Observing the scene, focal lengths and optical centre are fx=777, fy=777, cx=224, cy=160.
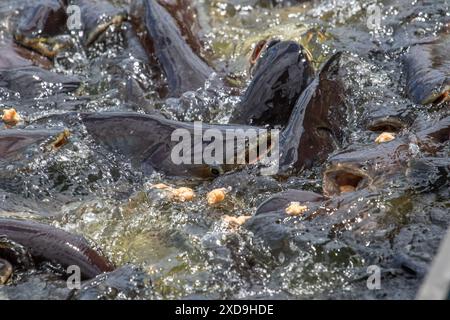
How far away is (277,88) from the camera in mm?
4914

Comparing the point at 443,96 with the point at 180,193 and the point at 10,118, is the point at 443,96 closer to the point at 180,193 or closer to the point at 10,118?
the point at 180,193

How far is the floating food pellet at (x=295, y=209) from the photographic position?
12.6 ft

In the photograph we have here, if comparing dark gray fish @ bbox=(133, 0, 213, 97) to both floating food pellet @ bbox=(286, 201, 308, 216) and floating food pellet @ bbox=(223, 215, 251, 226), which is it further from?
floating food pellet @ bbox=(286, 201, 308, 216)

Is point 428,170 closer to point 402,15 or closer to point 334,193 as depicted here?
point 334,193

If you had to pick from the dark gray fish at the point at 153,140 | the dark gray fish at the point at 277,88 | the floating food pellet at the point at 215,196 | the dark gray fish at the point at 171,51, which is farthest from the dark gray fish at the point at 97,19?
the floating food pellet at the point at 215,196

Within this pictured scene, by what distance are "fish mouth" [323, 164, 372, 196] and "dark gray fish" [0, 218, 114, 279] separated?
47.1 inches

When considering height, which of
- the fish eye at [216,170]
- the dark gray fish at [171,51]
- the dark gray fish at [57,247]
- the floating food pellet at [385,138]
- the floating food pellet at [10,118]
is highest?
the dark gray fish at [171,51]

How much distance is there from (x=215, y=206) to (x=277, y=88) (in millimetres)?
1055

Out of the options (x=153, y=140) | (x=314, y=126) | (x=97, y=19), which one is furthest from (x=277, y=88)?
(x=97, y=19)

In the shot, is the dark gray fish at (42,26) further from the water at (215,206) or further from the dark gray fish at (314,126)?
the dark gray fish at (314,126)

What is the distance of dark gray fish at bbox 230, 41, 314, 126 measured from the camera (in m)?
4.88

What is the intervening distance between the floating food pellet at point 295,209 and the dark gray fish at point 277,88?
3.36 feet

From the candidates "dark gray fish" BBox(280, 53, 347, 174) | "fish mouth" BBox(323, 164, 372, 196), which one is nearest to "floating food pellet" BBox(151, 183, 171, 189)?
"dark gray fish" BBox(280, 53, 347, 174)

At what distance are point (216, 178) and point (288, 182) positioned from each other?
16.8 inches
